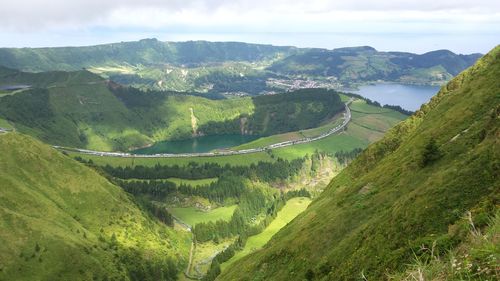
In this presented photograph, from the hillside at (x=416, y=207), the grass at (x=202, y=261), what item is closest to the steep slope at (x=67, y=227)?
the grass at (x=202, y=261)

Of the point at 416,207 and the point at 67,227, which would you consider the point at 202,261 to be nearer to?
the point at 67,227

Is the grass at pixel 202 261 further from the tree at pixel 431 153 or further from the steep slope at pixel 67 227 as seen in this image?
the tree at pixel 431 153

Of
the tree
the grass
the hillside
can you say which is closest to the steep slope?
the grass

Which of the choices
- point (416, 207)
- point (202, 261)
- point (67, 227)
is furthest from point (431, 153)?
point (202, 261)

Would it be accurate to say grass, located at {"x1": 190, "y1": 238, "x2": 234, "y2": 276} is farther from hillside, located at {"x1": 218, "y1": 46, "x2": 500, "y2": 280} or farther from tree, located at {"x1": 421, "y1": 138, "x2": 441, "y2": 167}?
tree, located at {"x1": 421, "y1": 138, "x2": 441, "y2": 167}

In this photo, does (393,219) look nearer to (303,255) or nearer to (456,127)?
(303,255)

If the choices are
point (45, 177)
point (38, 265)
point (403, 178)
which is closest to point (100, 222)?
point (45, 177)
